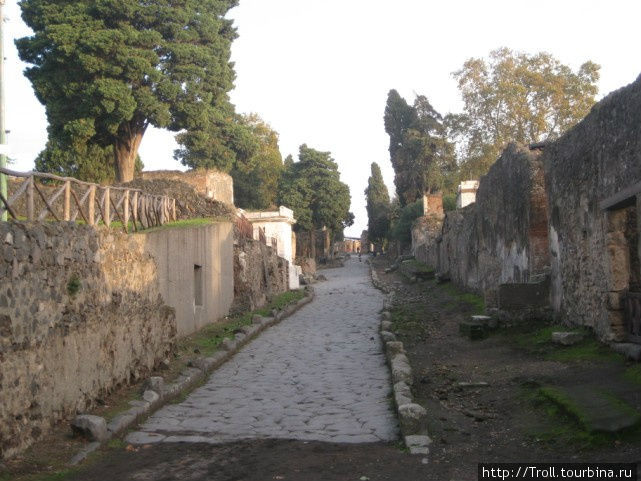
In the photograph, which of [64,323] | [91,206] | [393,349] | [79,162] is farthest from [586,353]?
[79,162]

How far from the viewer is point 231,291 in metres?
19.1

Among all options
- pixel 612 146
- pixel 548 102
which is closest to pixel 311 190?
pixel 548 102

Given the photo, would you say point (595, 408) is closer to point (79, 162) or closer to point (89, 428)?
point (89, 428)

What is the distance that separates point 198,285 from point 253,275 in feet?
18.6

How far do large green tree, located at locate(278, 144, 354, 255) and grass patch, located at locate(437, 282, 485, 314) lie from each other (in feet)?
101

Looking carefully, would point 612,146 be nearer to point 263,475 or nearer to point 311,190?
point 263,475

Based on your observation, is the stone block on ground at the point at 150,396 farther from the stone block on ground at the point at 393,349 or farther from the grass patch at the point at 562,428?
the grass patch at the point at 562,428

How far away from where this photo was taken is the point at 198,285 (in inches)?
624

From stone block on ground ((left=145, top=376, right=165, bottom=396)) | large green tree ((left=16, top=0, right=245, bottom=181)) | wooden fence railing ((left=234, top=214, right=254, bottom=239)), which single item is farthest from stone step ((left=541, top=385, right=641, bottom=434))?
large green tree ((left=16, top=0, right=245, bottom=181))

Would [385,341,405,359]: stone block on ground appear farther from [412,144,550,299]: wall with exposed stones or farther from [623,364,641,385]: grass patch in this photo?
[623,364,641,385]: grass patch

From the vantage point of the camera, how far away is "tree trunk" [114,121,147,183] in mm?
29141

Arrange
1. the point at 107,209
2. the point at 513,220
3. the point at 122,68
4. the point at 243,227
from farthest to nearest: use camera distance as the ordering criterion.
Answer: the point at 122,68 < the point at 243,227 < the point at 513,220 < the point at 107,209

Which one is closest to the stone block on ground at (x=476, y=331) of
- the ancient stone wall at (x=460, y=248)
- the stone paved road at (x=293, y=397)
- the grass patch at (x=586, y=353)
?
the stone paved road at (x=293, y=397)

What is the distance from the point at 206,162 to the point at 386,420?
27.2 m
